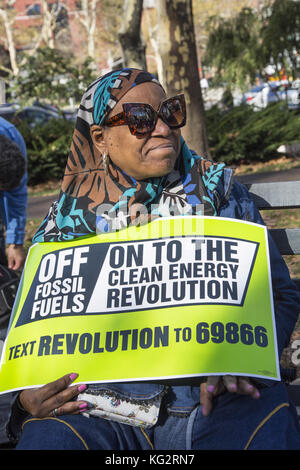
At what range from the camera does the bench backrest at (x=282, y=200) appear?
2639 millimetres

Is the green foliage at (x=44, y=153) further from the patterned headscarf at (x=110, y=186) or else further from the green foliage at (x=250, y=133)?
the patterned headscarf at (x=110, y=186)

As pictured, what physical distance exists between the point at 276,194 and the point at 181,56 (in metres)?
4.61

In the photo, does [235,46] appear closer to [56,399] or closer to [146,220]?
[146,220]

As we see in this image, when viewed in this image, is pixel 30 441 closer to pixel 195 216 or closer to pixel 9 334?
pixel 9 334

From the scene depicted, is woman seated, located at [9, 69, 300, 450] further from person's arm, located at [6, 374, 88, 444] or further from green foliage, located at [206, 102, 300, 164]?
green foliage, located at [206, 102, 300, 164]

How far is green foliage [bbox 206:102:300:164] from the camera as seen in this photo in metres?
12.1

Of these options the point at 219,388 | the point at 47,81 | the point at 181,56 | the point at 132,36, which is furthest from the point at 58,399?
the point at 47,81

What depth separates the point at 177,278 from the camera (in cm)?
205

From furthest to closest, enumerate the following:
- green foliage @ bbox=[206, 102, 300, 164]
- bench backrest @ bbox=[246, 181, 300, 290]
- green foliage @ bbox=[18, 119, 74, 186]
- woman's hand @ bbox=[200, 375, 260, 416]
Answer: green foliage @ bbox=[18, 119, 74, 186], green foliage @ bbox=[206, 102, 300, 164], bench backrest @ bbox=[246, 181, 300, 290], woman's hand @ bbox=[200, 375, 260, 416]

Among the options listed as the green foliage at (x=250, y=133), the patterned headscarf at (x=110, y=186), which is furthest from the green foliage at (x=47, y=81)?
the patterned headscarf at (x=110, y=186)

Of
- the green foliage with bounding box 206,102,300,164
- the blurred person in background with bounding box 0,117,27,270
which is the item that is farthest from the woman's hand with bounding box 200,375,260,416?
the green foliage with bounding box 206,102,300,164

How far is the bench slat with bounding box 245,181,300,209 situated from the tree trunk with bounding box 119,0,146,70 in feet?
23.0
